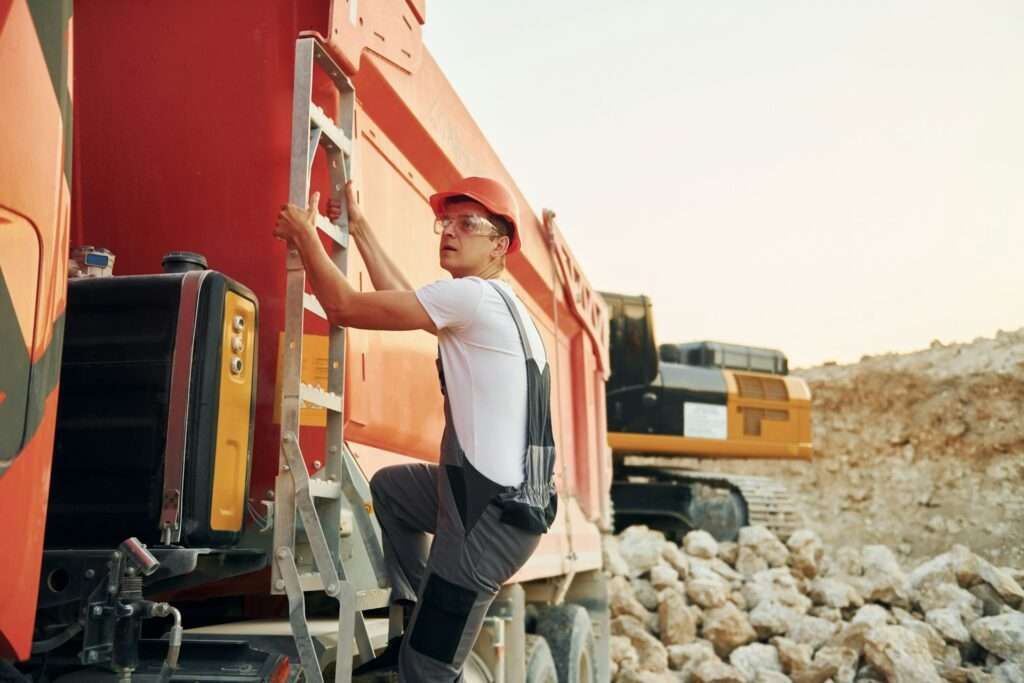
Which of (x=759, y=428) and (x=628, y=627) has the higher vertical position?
(x=759, y=428)

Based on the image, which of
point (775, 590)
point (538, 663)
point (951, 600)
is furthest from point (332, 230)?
point (951, 600)

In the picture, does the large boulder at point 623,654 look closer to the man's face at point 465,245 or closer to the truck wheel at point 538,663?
the truck wheel at point 538,663

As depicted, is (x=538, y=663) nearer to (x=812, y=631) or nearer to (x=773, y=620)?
(x=812, y=631)

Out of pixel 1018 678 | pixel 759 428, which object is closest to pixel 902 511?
pixel 759 428

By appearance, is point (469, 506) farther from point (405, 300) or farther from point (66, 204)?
point (66, 204)

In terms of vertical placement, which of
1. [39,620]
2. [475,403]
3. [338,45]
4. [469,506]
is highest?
[338,45]

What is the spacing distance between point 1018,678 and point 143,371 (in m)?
6.95

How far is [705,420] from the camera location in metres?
13.3

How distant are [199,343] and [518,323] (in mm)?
715

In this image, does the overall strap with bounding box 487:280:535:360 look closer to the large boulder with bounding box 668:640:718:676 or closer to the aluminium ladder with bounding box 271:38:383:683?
the aluminium ladder with bounding box 271:38:383:683

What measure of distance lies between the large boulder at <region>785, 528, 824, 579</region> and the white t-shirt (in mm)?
8702

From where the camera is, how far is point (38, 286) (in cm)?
192

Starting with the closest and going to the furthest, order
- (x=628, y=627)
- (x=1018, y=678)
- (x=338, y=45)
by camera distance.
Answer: (x=338, y=45), (x=1018, y=678), (x=628, y=627)

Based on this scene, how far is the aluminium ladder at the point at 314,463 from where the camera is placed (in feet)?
7.77
